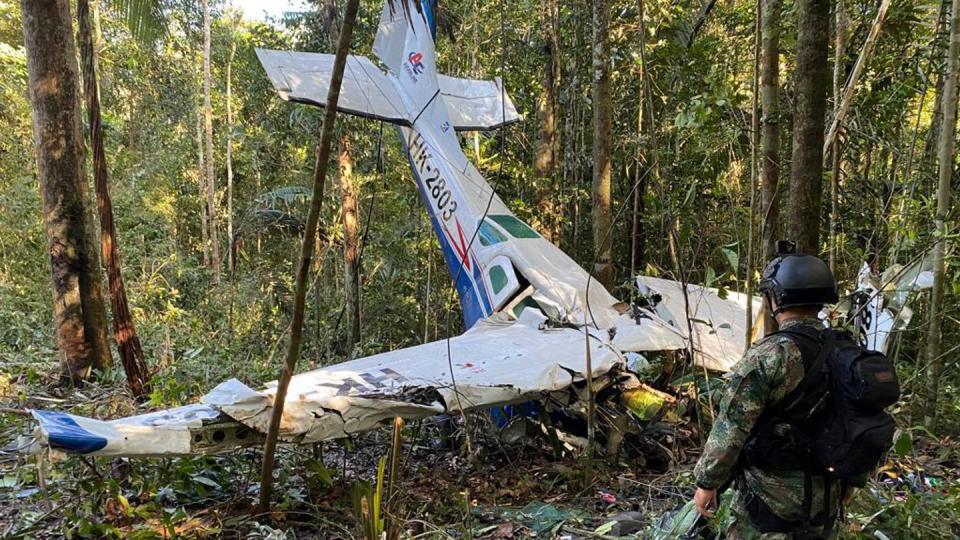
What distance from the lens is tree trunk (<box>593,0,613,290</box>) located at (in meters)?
6.98

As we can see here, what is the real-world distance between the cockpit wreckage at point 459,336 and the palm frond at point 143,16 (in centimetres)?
133

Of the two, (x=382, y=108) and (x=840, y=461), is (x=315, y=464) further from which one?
(x=382, y=108)

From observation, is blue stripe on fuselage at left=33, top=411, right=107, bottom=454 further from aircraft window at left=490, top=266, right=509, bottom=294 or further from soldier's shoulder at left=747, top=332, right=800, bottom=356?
aircraft window at left=490, top=266, right=509, bottom=294

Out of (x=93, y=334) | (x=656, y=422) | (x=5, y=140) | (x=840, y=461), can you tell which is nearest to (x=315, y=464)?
(x=656, y=422)

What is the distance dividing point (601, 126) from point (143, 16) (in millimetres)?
5779

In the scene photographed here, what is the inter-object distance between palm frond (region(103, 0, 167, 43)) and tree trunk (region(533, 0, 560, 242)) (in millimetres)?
5709

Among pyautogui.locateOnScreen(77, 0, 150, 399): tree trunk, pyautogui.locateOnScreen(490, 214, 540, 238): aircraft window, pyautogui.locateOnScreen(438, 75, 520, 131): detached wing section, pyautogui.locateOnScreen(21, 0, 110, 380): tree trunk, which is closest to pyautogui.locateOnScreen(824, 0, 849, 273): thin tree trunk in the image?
pyautogui.locateOnScreen(490, 214, 540, 238): aircraft window

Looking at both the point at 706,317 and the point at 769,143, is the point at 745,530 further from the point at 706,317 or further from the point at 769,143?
the point at 706,317

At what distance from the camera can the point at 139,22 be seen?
7215mm

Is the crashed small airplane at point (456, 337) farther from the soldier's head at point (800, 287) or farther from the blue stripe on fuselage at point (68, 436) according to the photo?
the soldier's head at point (800, 287)

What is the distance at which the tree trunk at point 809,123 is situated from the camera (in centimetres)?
342

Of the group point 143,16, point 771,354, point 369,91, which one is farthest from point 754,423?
point 143,16

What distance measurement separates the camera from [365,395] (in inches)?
153

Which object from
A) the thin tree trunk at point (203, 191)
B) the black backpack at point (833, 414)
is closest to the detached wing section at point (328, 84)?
the black backpack at point (833, 414)
